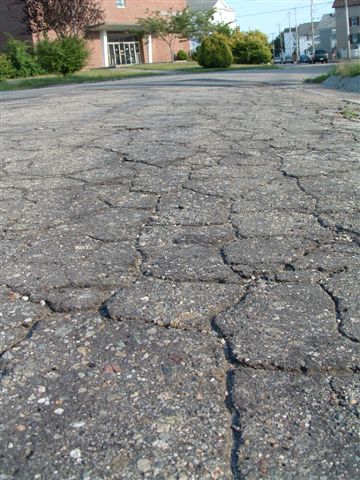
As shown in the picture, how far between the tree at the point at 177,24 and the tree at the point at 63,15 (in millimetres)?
10846

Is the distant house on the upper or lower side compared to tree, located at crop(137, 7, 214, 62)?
upper

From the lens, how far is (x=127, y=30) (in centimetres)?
4450

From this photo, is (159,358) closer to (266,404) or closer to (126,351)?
(126,351)

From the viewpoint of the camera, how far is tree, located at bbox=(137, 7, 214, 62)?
44062 mm

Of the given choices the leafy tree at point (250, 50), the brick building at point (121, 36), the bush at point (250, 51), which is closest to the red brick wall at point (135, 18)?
the brick building at point (121, 36)

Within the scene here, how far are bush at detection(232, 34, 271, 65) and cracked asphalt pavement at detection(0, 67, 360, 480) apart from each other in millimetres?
37340

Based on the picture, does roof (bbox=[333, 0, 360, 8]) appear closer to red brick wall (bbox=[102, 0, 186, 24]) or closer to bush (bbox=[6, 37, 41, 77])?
red brick wall (bbox=[102, 0, 186, 24])

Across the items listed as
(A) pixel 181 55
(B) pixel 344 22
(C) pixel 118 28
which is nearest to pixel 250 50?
(A) pixel 181 55

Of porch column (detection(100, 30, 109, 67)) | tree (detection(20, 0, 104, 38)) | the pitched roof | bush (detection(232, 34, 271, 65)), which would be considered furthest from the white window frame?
tree (detection(20, 0, 104, 38))

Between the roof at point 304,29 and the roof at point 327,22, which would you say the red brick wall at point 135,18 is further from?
the roof at point 304,29

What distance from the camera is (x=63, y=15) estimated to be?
32.5 m

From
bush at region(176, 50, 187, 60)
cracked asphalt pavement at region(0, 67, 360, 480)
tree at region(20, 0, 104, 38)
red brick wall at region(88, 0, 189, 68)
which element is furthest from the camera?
bush at region(176, 50, 187, 60)

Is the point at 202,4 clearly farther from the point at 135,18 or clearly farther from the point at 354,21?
the point at 135,18

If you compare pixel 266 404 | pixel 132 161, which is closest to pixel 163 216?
pixel 132 161
